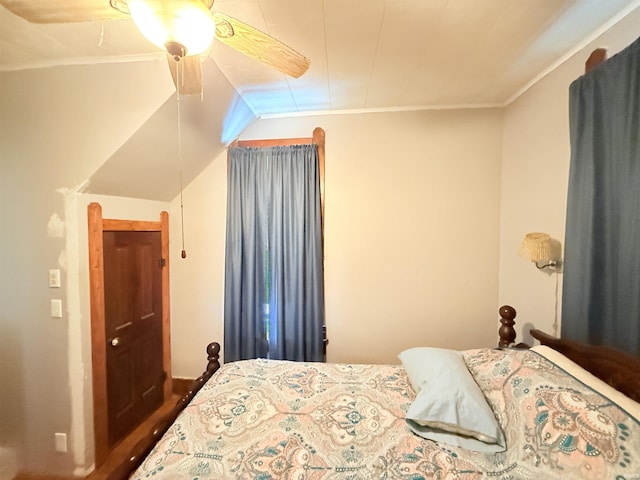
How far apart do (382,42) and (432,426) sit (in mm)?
1946

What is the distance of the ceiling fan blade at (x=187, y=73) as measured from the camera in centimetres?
116

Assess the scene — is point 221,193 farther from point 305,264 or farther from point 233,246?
point 305,264

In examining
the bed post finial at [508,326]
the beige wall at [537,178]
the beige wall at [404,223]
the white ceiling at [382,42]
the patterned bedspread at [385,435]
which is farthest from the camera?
the beige wall at [404,223]

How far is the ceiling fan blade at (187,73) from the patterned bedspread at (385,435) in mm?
1527

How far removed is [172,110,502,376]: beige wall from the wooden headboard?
3.65ft

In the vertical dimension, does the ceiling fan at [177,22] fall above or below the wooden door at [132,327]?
above

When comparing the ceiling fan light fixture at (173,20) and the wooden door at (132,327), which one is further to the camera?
the wooden door at (132,327)

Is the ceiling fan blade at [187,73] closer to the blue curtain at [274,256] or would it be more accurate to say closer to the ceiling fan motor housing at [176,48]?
the ceiling fan motor housing at [176,48]

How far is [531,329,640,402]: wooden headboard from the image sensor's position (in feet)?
3.48

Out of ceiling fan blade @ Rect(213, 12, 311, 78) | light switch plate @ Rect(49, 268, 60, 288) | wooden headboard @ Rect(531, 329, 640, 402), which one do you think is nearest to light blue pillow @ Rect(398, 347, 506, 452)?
wooden headboard @ Rect(531, 329, 640, 402)

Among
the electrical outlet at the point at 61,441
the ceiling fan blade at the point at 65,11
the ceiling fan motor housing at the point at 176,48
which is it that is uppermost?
the ceiling fan blade at the point at 65,11

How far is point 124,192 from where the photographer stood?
6.88ft

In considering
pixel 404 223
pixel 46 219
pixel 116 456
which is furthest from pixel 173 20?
pixel 116 456

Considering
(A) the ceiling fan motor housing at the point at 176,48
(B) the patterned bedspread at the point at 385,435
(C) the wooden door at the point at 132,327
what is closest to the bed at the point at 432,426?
(B) the patterned bedspread at the point at 385,435
